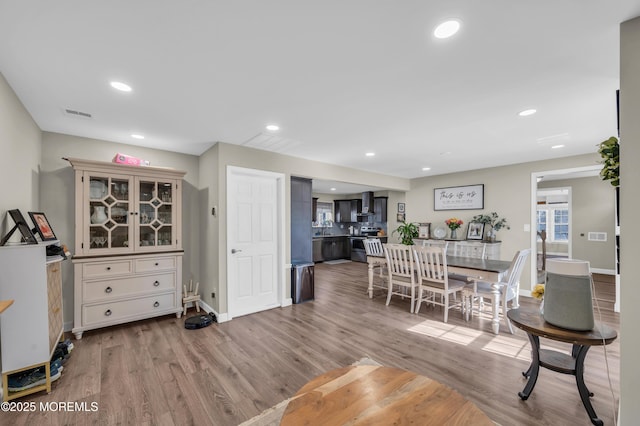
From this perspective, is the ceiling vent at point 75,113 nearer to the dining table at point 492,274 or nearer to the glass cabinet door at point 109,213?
the glass cabinet door at point 109,213

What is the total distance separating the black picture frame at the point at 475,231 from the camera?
17.8 feet

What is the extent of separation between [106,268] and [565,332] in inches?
176

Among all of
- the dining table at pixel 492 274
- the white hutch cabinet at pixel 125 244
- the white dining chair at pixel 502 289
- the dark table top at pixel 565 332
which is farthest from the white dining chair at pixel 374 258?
the white hutch cabinet at pixel 125 244

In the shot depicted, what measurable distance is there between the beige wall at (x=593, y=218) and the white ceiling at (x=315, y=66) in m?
4.29

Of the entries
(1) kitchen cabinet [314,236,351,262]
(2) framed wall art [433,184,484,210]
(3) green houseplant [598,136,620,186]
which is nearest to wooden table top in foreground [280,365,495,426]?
(3) green houseplant [598,136,620,186]

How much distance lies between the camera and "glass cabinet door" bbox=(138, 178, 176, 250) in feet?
11.6

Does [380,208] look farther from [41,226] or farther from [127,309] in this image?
[41,226]

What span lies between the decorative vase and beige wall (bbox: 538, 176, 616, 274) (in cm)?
980

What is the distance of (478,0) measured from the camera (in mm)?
1280

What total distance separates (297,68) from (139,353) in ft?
10.2

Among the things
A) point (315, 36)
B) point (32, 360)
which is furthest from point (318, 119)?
point (32, 360)

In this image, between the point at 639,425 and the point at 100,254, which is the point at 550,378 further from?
the point at 100,254

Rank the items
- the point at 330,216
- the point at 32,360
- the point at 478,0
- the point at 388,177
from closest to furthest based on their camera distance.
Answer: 1. the point at 478,0
2. the point at 32,360
3. the point at 388,177
4. the point at 330,216

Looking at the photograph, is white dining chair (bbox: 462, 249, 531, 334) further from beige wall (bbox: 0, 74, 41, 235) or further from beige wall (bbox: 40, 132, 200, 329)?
beige wall (bbox: 40, 132, 200, 329)
